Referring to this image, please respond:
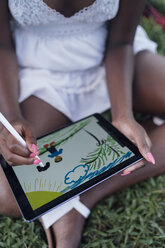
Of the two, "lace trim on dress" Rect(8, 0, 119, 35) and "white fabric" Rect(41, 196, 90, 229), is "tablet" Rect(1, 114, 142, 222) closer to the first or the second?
"white fabric" Rect(41, 196, 90, 229)

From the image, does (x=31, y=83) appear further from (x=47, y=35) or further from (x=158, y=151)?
(x=158, y=151)

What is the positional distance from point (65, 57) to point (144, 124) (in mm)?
404

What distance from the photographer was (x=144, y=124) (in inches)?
41.2

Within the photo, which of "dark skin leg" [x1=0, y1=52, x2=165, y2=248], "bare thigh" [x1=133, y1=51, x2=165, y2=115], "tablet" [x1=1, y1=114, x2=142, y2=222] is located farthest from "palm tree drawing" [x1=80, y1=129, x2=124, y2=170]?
"bare thigh" [x1=133, y1=51, x2=165, y2=115]

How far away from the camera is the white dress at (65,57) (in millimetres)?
835

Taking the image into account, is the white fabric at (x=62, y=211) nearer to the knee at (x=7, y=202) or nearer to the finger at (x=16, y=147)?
the knee at (x=7, y=202)

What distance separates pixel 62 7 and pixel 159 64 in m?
0.43

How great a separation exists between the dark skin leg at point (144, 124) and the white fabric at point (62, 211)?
12mm

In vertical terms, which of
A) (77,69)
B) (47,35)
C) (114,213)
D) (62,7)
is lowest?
(114,213)

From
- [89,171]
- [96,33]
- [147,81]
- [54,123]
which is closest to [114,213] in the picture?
[89,171]

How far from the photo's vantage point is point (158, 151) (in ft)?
2.83

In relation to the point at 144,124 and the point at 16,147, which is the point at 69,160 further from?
the point at 144,124

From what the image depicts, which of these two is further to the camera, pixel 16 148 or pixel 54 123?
pixel 54 123

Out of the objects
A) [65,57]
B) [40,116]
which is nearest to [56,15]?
[65,57]
